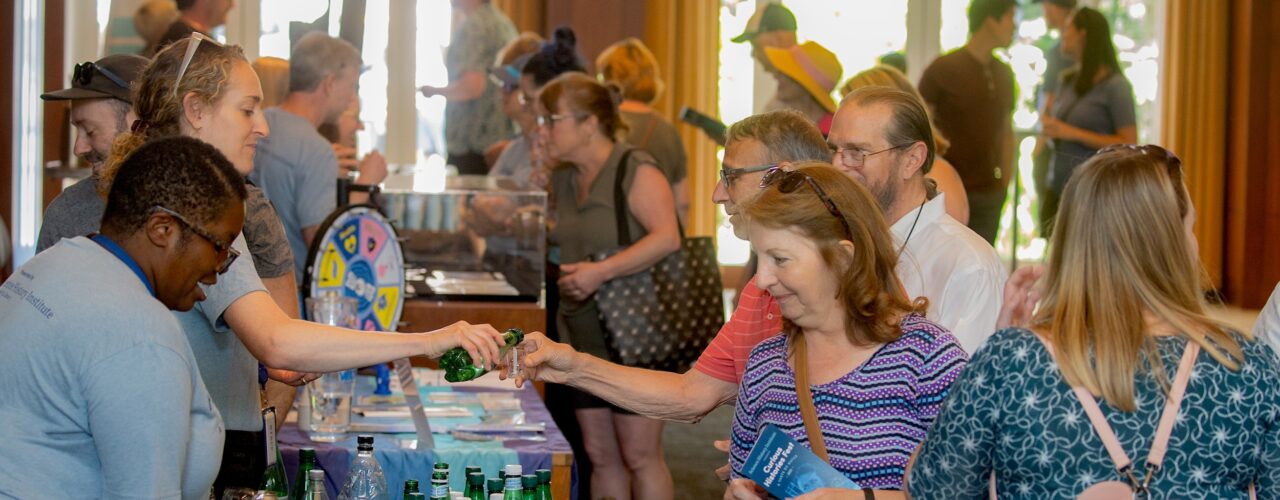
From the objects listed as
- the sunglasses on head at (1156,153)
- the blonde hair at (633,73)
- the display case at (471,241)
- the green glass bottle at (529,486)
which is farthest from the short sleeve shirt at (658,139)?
the sunglasses on head at (1156,153)

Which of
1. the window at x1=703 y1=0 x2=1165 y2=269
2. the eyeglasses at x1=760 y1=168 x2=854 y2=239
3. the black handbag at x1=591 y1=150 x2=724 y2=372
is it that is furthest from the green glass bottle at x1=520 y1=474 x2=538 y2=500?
the window at x1=703 y1=0 x2=1165 y2=269

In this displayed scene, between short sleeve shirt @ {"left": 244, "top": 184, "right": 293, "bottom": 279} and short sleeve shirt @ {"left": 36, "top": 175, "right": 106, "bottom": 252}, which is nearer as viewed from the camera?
short sleeve shirt @ {"left": 36, "top": 175, "right": 106, "bottom": 252}

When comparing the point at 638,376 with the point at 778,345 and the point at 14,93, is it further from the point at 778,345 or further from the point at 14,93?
the point at 14,93

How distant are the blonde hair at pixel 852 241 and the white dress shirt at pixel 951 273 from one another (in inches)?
14.2

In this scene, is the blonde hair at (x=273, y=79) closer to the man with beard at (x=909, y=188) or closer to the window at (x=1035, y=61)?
the man with beard at (x=909, y=188)

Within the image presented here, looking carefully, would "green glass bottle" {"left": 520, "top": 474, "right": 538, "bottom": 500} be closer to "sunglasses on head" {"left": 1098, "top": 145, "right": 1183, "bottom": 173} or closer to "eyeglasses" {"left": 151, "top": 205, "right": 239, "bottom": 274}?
"eyeglasses" {"left": 151, "top": 205, "right": 239, "bottom": 274}

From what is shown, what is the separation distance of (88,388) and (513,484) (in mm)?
889

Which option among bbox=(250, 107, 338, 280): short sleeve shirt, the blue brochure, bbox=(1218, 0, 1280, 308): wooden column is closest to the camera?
the blue brochure

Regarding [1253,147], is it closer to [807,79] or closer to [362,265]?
[807,79]

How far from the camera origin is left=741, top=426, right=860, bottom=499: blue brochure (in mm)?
2029

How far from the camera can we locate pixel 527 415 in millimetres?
3510

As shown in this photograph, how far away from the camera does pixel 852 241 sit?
2170mm

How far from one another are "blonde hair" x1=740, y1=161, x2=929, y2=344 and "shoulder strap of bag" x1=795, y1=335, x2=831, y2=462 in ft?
0.28

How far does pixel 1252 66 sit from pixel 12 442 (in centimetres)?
978
